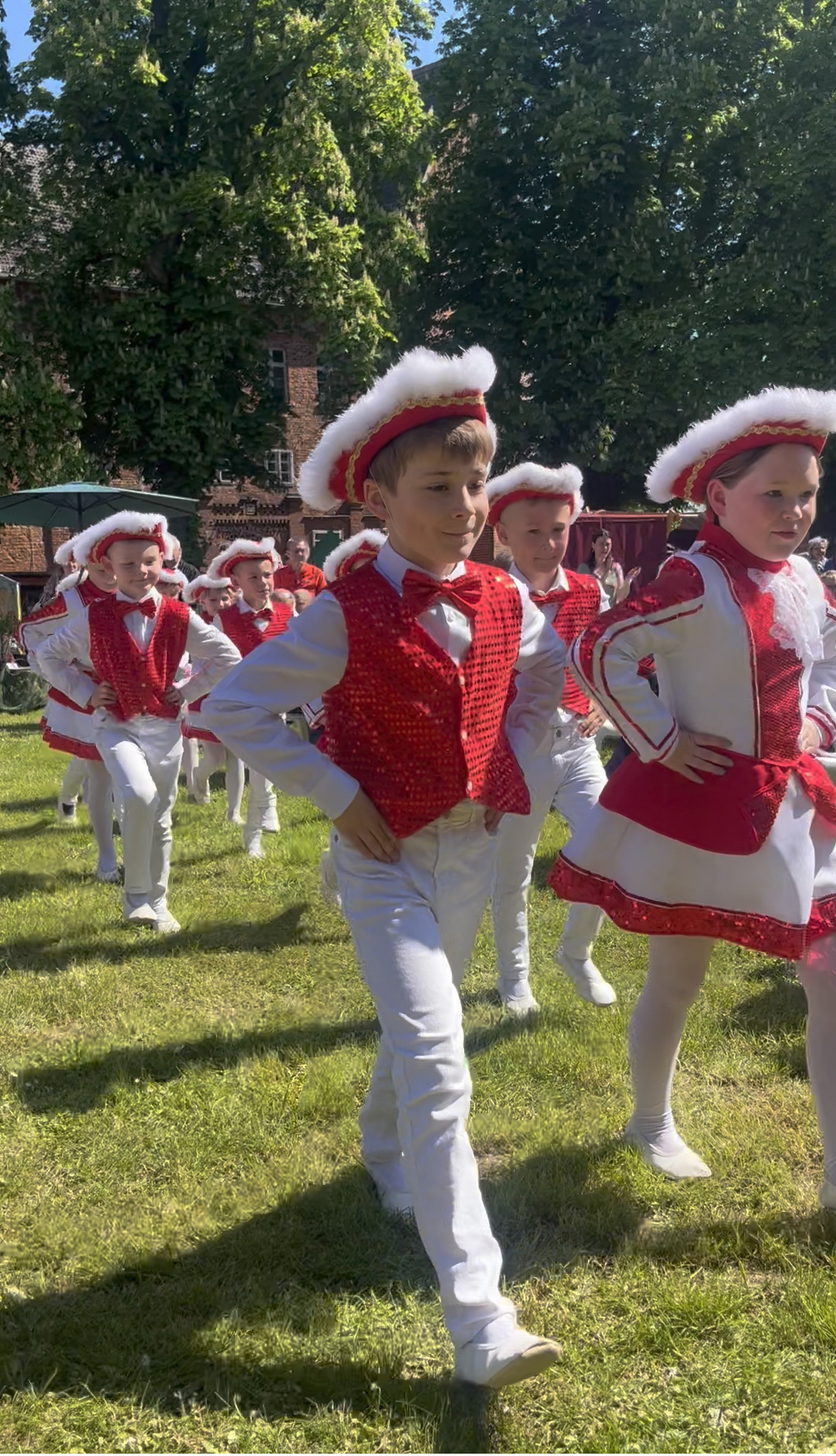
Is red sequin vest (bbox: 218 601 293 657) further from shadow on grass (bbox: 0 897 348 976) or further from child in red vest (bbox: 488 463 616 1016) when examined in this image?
child in red vest (bbox: 488 463 616 1016)

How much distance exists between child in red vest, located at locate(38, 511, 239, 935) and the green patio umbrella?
11946 mm

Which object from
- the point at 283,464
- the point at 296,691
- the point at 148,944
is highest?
the point at 283,464

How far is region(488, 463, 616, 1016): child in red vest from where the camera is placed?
5090 mm

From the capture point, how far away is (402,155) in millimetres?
26734

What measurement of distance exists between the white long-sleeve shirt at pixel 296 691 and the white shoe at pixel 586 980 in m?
2.38

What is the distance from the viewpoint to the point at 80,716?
26.1ft

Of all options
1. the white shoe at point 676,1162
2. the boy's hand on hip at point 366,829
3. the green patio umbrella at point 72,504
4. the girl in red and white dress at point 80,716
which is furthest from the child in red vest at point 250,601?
the green patio umbrella at point 72,504

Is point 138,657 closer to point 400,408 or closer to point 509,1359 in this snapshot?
point 400,408

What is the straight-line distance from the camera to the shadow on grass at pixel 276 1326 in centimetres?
285

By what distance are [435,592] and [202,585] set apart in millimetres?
7604

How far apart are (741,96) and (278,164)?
33.9 feet

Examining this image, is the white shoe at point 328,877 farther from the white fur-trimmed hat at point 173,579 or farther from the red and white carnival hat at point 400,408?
the white fur-trimmed hat at point 173,579

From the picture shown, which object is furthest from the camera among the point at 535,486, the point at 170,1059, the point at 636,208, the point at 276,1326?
the point at 636,208

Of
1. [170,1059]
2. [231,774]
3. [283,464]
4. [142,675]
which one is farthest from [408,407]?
[283,464]
